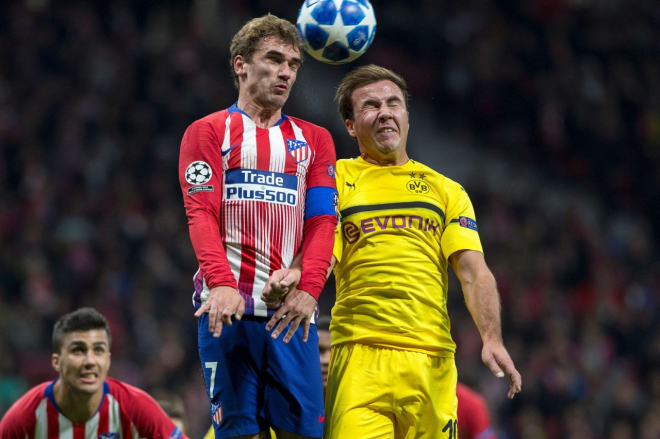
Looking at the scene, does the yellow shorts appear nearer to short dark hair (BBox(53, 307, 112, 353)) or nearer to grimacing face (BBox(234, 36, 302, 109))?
grimacing face (BBox(234, 36, 302, 109))

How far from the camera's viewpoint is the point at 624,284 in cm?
1241

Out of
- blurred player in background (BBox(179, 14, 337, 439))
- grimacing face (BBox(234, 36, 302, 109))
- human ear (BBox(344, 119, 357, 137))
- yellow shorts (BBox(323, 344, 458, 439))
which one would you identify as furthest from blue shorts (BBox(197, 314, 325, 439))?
human ear (BBox(344, 119, 357, 137))

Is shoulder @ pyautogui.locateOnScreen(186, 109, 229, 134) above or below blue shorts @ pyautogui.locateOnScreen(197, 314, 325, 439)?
above

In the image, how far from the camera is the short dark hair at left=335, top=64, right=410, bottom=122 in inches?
184

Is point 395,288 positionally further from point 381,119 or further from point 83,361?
point 83,361

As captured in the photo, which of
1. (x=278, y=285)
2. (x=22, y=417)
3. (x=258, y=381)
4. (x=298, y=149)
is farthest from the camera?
(x=22, y=417)

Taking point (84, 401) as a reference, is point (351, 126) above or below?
above

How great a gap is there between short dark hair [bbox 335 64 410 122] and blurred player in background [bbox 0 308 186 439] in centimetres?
222

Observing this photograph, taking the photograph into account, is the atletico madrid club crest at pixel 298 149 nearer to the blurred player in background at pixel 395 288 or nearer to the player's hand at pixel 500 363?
the blurred player in background at pixel 395 288

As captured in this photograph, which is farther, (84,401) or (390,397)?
(84,401)

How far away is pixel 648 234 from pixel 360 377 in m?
10.2

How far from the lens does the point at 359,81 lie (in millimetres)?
4695

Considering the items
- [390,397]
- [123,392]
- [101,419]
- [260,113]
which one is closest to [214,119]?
[260,113]

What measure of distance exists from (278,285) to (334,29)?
4.92 ft
